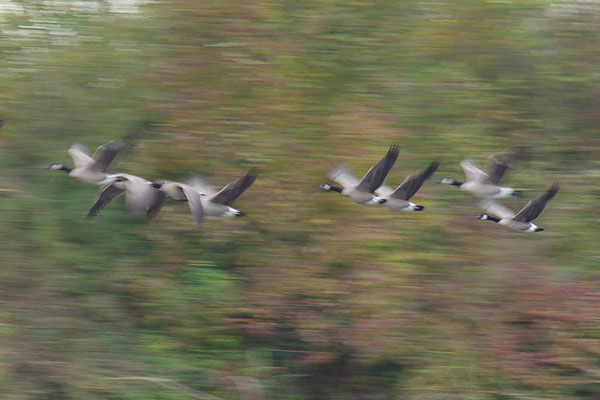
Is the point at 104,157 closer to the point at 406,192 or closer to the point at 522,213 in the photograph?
the point at 406,192

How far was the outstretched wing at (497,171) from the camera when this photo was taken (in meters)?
8.65

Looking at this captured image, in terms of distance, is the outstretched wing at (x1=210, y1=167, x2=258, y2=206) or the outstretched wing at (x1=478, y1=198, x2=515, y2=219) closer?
the outstretched wing at (x1=210, y1=167, x2=258, y2=206)

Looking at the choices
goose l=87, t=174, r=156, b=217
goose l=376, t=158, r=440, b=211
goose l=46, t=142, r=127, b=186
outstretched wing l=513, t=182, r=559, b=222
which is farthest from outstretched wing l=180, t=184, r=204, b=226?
outstretched wing l=513, t=182, r=559, b=222

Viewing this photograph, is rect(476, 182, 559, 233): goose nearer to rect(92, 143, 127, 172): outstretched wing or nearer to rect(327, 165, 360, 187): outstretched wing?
rect(327, 165, 360, 187): outstretched wing

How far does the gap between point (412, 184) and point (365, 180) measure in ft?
1.46

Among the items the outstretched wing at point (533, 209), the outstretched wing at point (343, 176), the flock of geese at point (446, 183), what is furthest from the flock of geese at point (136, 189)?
the outstretched wing at point (533, 209)

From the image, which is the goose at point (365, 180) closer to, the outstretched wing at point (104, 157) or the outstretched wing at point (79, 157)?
the outstretched wing at point (104, 157)

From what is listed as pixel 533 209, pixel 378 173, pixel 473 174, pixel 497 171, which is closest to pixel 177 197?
pixel 378 173

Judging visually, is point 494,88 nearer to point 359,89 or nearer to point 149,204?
point 359,89

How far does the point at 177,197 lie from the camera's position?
27.2ft

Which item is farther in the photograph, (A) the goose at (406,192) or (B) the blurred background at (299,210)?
(B) the blurred background at (299,210)

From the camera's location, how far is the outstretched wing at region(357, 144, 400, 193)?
7668mm

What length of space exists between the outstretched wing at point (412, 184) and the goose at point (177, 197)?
1.90 m

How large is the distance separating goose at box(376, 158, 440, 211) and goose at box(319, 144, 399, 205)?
0.10 m
